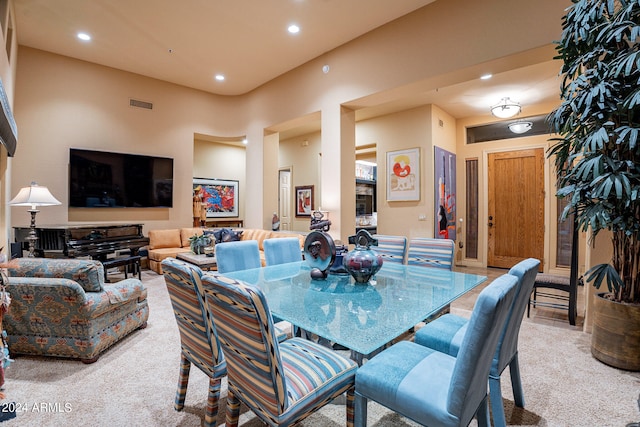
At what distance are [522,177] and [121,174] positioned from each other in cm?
783

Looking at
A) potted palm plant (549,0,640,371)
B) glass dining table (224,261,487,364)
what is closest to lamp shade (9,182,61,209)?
glass dining table (224,261,487,364)

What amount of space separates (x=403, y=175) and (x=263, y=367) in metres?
5.71

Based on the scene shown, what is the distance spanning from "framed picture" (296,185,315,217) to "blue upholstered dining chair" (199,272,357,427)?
654cm

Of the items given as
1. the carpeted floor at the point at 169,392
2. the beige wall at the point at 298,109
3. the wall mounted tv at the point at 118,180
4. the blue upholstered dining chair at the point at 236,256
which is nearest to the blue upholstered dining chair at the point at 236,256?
the blue upholstered dining chair at the point at 236,256

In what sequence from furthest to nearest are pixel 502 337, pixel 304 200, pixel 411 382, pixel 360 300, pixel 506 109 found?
pixel 304 200 → pixel 506 109 → pixel 360 300 → pixel 502 337 → pixel 411 382

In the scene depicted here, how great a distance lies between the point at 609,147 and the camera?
8.20 feet

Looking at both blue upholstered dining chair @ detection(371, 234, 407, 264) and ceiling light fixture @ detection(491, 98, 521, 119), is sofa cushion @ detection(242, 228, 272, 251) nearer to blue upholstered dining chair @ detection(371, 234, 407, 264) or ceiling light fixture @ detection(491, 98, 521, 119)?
blue upholstered dining chair @ detection(371, 234, 407, 264)

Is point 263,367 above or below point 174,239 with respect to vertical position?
below

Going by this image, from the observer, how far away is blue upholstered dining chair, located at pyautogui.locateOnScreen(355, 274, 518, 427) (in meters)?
1.08

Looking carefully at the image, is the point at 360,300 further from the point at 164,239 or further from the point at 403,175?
the point at 164,239

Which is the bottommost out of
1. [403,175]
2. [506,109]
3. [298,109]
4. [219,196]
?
[219,196]

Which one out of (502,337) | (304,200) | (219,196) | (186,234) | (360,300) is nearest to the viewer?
(502,337)

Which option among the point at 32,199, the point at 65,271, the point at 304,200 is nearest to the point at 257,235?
the point at 304,200

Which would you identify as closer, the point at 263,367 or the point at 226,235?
the point at 263,367
